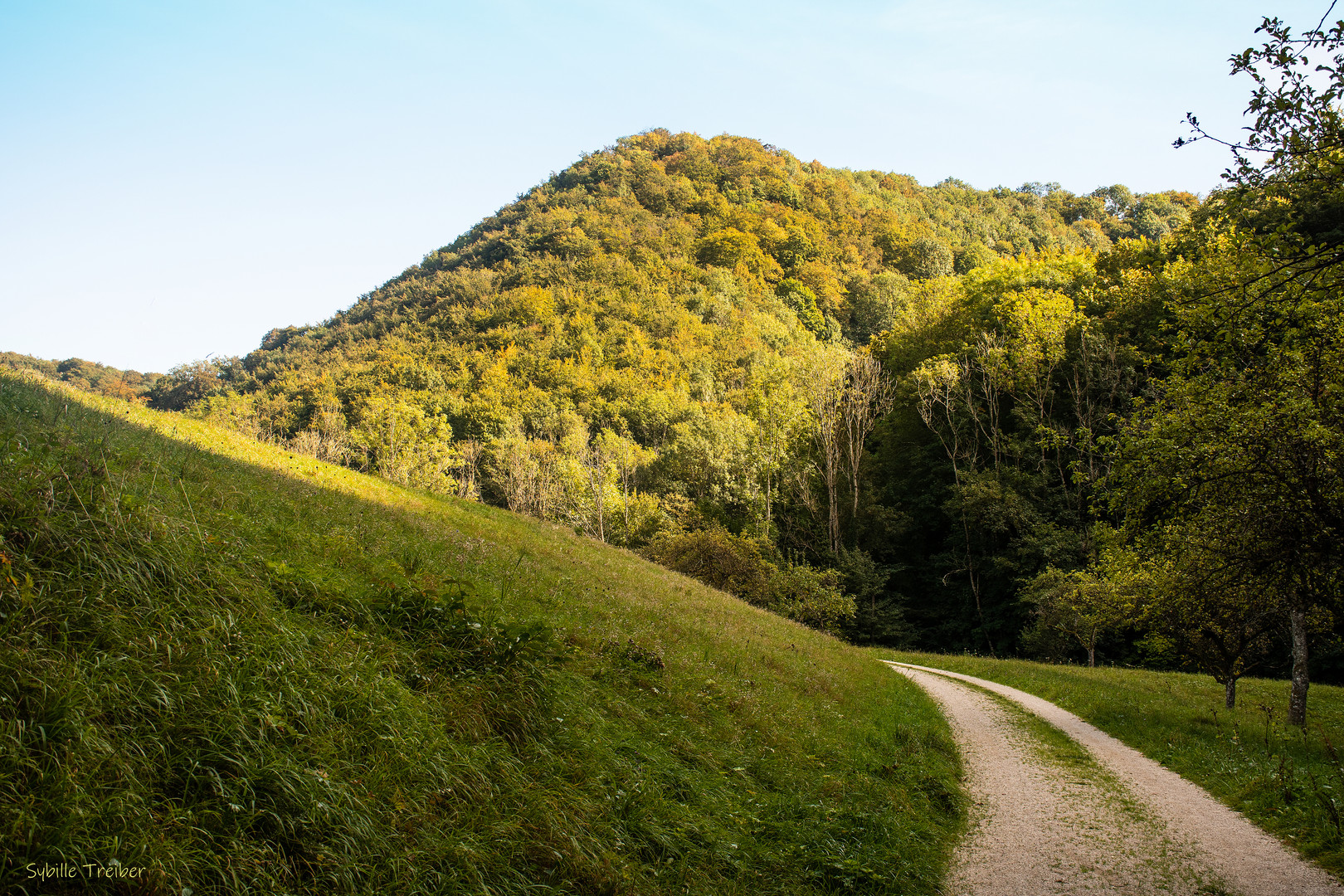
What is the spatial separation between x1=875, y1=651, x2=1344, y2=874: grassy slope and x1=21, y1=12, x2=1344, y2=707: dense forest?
1.33m

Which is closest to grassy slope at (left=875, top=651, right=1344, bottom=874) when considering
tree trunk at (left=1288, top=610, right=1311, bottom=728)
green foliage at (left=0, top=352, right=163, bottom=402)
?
tree trunk at (left=1288, top=610, right=1311, bottom=728)

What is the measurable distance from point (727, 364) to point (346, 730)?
82.4m

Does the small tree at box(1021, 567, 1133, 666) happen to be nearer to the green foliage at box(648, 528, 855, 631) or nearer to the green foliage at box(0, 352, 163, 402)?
the green foliage at box(648, 528, 855, 631)

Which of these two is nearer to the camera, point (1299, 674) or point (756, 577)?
point (1299, 674)

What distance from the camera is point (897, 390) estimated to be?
5866 cm

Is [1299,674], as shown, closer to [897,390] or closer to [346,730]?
[346,730]

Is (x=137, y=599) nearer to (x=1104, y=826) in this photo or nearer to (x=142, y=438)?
(x=142, y=438)

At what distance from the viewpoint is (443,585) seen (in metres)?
9.09

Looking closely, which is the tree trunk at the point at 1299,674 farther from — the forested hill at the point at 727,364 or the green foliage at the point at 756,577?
the forested hill at the point at 727,364

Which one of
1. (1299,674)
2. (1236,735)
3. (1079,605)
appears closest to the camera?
(1236,735)

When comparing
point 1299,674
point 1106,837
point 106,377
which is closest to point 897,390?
point 1299,674

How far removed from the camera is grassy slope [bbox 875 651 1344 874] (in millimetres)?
8031

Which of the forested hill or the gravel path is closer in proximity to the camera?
the gravel path

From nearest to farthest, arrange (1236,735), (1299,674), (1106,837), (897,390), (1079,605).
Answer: (1106,837), (1236,735), (1299,674), (1079,605), (897,390)
